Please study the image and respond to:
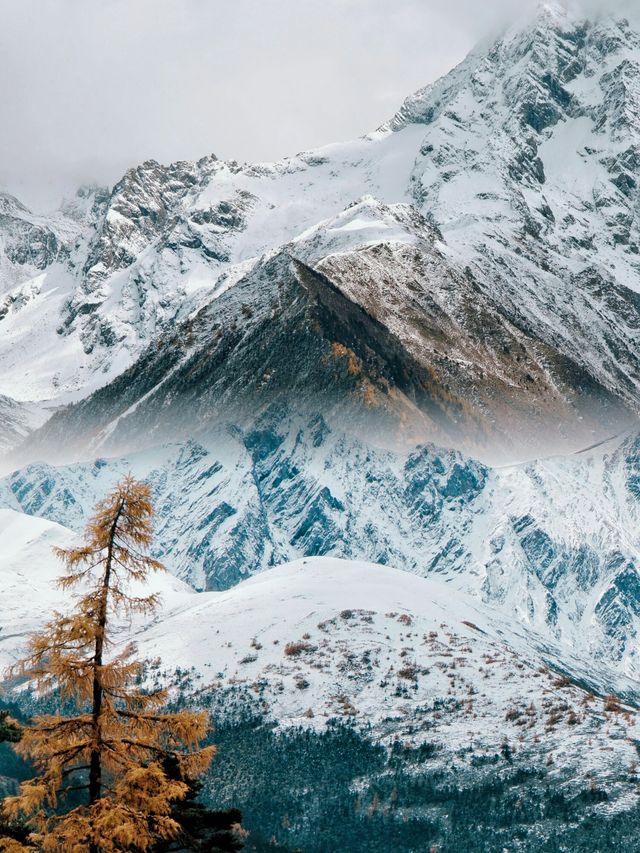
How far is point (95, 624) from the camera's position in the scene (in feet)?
124

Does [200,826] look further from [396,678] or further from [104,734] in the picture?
[396,678]

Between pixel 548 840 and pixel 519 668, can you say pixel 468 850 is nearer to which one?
pixel 548 840

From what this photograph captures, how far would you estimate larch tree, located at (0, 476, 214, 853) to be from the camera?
35.9 m

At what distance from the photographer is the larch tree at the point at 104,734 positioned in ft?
118

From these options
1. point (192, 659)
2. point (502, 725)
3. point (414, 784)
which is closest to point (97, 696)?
point (414, 784)

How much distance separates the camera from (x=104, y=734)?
123ft

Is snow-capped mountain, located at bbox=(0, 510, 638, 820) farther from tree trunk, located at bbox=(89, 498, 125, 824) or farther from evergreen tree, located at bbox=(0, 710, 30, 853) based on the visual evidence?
tree trunk, located at bbox=(89, 498, 125, 824)

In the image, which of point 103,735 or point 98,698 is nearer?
point 98,698

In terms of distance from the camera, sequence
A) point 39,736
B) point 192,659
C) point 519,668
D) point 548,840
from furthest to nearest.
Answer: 1. point 192,659
2. point 519,668
3. point 548,840
4. point 39,736

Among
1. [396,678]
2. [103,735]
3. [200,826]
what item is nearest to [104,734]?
[103,735]

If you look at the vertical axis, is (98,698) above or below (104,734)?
above

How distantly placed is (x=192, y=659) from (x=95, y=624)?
14172cm

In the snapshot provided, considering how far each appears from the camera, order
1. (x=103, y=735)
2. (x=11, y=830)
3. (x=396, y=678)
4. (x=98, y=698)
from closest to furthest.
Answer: (x=98, y=698) → (x=103, y=735) → (x=11, y=830) → (x=396, y=678)

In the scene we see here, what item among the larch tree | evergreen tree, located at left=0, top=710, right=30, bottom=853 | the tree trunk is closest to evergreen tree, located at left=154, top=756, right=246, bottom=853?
the larch tree
